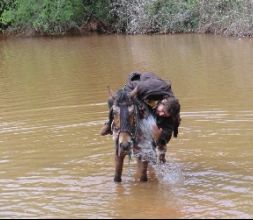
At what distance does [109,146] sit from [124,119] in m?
3.17

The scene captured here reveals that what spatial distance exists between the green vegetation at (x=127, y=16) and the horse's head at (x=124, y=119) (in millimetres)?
22064

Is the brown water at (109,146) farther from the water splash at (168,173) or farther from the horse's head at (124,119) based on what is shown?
the horse's head at (124,119)

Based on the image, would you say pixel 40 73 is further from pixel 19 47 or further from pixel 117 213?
pixel 117 213

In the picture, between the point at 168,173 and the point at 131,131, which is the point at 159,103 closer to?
the point at 131,131

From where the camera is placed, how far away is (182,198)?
7.50 metres

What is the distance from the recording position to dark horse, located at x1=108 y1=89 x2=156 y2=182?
6988 mm

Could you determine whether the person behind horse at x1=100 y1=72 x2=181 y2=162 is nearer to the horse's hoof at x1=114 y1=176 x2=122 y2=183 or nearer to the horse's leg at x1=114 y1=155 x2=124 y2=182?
the horse's leg at x1=114 y1=155 x2=124 y2=182

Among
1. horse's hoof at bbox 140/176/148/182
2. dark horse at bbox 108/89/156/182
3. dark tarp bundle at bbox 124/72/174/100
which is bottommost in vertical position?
horse's hoof at bbox 140/176/148/182

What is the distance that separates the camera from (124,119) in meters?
7.04

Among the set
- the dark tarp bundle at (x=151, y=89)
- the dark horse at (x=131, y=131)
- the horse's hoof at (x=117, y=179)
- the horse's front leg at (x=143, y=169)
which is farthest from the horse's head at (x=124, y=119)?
the horse's hoof at (x=117, y=179)

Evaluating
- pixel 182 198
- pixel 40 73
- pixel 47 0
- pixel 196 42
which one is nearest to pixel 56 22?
pixel 47 0

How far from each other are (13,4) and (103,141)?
30.0 m

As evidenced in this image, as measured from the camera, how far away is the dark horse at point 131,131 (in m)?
6.99

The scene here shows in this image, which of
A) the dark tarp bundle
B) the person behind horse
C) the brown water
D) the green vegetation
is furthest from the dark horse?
the green vegetation
